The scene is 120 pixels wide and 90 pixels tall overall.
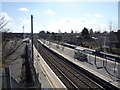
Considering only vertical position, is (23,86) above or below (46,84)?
above

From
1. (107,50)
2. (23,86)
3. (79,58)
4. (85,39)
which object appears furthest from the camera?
(85,39)

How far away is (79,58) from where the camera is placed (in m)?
28.3

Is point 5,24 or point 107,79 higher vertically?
point 5,24

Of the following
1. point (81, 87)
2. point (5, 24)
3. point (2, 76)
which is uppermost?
point (5, 24)

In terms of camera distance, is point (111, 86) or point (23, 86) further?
point (111, 86)

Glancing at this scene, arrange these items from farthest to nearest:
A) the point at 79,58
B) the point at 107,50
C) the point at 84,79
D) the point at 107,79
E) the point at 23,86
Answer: the point at 107,50 < the point at 79,58 < the point at 84,79 < the point at 107,79 < the point at 23,86

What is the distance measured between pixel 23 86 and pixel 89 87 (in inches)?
265

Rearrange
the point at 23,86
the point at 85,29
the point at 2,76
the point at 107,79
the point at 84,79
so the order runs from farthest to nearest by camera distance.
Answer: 1. the point at 85,29
2. the point at 84,79
3. the point at 107,79
4. the point at 2,76
5. the point at 23,86

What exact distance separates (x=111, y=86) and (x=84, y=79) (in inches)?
134

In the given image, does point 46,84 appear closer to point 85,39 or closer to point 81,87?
point 81,87

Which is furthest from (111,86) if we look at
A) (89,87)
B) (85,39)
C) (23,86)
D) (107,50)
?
(85,39)

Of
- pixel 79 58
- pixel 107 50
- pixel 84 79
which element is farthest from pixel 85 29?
pixel 84 79

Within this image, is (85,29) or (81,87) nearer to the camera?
(81,87)

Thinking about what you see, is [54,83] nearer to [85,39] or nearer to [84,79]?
[84,79]
